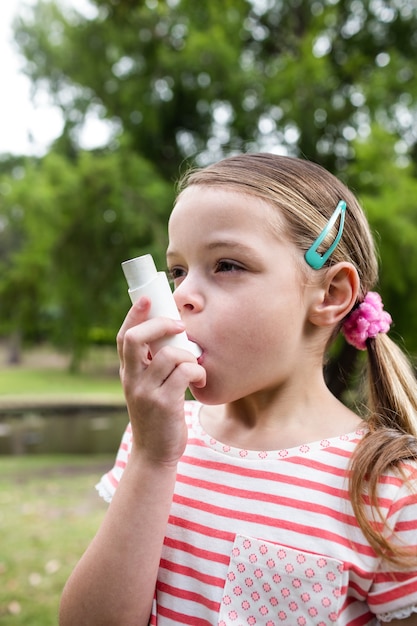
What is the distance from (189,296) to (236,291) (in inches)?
3.5

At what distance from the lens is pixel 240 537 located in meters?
1.13

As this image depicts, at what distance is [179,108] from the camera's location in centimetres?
757

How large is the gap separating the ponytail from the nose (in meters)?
0.41

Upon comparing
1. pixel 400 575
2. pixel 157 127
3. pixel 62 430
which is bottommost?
pixel 400 575

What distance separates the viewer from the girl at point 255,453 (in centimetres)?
108

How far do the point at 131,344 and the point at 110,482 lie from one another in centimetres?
47

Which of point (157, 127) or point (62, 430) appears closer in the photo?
point (157, 127)

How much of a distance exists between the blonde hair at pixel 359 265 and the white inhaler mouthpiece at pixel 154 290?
0.24m

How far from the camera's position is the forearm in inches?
43.1

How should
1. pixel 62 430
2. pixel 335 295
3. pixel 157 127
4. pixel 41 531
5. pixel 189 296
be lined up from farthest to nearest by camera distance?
1. pixel 62 430
2. pixel 157 127
3. pixel 41 531
4. pixel 335 295
5. pixel 189 296

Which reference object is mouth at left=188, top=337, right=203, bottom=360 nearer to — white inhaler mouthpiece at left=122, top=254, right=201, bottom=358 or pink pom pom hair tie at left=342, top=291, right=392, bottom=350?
white inhaler mouthpiece at left=122, top=254, right=201, bottom=358

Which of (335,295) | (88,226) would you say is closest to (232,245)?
(335,295)

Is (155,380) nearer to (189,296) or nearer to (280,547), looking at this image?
Answer: (189,296)

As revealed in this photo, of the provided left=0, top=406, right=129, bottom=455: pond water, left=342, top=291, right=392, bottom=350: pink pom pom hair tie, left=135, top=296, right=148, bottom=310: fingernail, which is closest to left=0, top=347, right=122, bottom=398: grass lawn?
left=0, top=406, right=129, bottom=455: pond water
